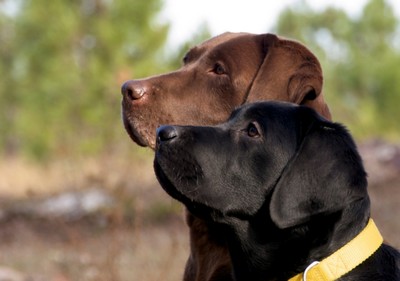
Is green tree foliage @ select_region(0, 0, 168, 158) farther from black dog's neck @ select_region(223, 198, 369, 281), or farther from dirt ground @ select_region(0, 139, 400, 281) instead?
black dog's neck @ select_region(223, 198, 369, 281)

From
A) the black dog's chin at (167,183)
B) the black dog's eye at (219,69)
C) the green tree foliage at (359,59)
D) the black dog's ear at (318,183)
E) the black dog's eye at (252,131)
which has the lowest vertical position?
the green tree foliage at (359,59)

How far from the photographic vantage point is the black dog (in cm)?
401

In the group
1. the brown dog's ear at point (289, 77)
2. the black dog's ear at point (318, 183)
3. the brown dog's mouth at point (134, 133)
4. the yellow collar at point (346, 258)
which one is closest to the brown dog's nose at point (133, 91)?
the brown dog's mouth at point (134, 133)

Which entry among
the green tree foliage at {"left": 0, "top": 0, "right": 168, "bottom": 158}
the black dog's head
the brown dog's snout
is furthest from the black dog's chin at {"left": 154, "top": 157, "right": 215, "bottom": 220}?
the green tree foliage at {"left": 0, "top": 0, "right": 168, "bottom": 158}

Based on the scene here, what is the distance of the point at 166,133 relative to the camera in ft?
14.1

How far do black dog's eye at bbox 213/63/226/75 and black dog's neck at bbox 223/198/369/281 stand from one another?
1.28 meters

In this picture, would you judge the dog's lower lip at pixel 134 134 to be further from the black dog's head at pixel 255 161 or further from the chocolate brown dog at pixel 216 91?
the black dog's head at pixel 255 161

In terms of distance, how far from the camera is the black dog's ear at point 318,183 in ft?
13.0

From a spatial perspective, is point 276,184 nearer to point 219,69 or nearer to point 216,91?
point 216,91

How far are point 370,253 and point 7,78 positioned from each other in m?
36.5

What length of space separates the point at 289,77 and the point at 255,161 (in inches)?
43.5

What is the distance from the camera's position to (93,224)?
14.4m

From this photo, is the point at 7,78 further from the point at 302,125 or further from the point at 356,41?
the point at 302,125

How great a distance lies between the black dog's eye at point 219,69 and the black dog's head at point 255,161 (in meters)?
0.97
